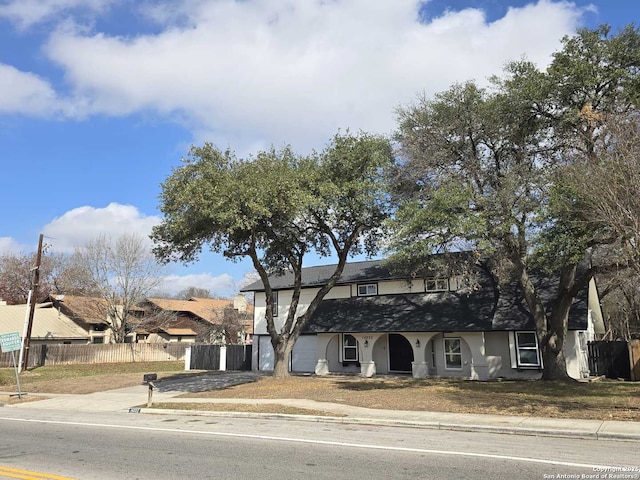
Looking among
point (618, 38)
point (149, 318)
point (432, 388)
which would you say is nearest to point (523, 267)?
point (432, 388)

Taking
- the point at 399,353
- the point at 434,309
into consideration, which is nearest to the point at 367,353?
the point at 399,353

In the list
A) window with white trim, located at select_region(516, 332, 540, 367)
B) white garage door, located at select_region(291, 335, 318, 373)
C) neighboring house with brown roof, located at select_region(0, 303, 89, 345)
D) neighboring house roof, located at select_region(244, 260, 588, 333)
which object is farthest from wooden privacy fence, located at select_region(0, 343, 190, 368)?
window with white trim, located at select_region(516, 332, 540, 367)

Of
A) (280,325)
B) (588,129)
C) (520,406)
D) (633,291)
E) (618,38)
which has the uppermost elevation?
(618,38)

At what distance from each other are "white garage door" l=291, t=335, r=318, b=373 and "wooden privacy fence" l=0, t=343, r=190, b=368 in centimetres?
1636

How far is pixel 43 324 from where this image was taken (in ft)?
146

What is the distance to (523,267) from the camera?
1980 cm

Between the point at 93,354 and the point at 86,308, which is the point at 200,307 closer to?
the point at 86,308

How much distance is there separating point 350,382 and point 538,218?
11346 millimetres

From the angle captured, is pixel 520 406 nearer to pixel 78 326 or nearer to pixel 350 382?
pixel 350 382

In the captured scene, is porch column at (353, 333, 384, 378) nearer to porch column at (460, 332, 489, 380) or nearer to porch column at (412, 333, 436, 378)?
porch column at (412, 333, 436, 378)

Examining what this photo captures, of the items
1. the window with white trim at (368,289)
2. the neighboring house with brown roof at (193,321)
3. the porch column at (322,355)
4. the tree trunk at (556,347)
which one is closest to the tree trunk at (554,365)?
the tree trunk at (556,347)

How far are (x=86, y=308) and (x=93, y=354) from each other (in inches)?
392

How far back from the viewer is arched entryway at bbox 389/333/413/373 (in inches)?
1090

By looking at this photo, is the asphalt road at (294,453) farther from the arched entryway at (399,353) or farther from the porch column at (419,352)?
the arched entryway at (399,353)
